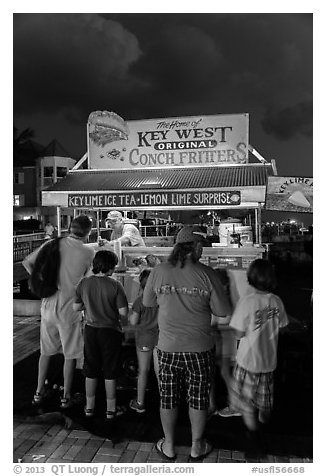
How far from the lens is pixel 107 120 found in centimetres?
692

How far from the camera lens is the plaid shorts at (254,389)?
312 cm

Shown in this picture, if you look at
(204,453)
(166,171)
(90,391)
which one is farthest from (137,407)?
(166,171)

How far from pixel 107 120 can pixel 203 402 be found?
209 inches

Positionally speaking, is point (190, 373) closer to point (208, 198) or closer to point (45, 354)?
point (45, 354)

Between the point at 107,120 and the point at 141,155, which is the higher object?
the point at 107,120

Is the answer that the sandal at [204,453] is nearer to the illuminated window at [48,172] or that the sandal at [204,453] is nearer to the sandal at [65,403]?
the sandal at [65,403]

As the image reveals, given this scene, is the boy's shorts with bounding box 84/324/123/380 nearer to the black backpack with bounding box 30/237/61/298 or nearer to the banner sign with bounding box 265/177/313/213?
the black backpack with bounding box 30/237/61/298

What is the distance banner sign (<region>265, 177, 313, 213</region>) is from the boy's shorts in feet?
8.57

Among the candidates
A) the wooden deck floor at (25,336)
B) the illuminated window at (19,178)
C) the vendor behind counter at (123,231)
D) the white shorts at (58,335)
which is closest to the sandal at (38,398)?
the white shorts at (58,335)

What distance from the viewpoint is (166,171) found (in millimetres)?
6754

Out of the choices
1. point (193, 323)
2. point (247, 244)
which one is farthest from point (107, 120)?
point (193, 323)

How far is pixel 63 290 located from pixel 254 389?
2.02 m

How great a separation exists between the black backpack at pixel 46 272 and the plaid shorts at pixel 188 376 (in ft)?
4.85
